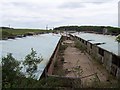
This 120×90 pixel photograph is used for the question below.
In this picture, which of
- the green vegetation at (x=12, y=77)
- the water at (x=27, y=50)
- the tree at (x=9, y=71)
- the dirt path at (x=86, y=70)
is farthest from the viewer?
the dirt path at (x=86, y=70)

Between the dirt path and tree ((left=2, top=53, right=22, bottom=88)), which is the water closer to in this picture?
tree ((left=2, top=53, right=22, bottom=88))

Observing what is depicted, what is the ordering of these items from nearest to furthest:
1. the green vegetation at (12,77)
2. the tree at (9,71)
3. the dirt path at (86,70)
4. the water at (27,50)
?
the green vegetation at (12,77) → the tree at (9,71) → the water at (27,50) → the dirt path at (86,70)

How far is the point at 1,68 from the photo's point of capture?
25.4 feet

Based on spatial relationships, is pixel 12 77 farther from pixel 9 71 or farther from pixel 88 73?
pixel 88 73

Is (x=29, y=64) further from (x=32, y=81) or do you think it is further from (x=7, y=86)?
(x=7, y=86)

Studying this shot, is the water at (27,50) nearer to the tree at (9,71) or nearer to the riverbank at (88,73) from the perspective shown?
the tree at (9,71)

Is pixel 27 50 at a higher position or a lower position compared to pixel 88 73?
higher

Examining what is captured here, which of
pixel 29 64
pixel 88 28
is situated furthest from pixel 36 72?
pixel 88 28

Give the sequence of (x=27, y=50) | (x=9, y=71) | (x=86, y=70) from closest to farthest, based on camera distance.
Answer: (x=9, y=71) → (x=27, y=50) → (x=86, y=70)

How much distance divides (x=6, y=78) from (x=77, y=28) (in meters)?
116

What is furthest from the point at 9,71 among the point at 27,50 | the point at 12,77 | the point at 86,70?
the point at 86,70

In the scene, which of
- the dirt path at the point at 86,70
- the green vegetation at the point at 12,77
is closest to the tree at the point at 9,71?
the green vegetation at the point at 12,77

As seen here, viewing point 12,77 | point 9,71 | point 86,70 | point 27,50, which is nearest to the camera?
Answer: point 12,77

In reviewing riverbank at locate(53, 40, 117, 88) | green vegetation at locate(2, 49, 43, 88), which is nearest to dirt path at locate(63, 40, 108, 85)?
riverbank at locate(53, 40, 117, 88)
